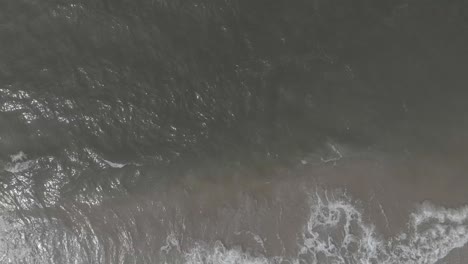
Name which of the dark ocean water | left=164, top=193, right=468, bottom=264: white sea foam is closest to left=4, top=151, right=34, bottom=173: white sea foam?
the dark ocean water

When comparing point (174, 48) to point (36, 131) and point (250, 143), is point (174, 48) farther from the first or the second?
point (36, 131)

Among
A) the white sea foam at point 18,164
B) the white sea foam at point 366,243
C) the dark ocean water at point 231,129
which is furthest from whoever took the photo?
the white sea foam at point 18,164

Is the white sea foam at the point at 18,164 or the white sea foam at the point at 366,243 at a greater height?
the white sea foam at the point at 18,164

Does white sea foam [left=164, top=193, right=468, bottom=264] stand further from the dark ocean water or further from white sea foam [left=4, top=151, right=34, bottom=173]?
white sea foam [left=4, top=151, right=34, bottom=173]

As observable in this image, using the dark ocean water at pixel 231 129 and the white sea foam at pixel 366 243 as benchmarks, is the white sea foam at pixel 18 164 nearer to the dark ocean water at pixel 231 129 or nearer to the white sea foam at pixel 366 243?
the dark ocean water at pixel 231 129

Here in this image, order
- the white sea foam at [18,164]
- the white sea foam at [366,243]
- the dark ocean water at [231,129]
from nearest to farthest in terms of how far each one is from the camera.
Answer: the white sea foam at [366,243]
the dark ocean water at [231,129]
the white sea foam at [18,164]

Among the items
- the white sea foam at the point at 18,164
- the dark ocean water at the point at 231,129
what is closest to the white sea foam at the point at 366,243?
the dark ocean water at the point at 231,129

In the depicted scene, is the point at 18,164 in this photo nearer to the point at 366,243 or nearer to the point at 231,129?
the point at 231,129

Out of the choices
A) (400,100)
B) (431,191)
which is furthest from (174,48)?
(431,191)

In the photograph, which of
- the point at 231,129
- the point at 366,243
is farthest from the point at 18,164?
the point at 366,243
